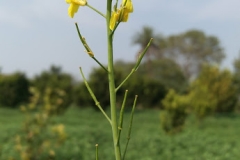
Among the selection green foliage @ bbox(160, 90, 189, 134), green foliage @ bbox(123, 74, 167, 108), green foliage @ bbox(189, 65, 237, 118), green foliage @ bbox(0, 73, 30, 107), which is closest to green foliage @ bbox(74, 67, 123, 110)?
green foliage @ bbox(123, 74, 167, 108)

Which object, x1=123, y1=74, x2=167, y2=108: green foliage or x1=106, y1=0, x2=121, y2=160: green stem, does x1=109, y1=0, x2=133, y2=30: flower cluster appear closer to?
x1=106, y1=0, x2=121, y2=160: green stem

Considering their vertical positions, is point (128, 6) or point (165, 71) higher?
point (165, 71)

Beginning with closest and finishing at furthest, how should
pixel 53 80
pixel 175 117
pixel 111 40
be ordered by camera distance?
1. pixel 111 40
2. pixel 175 117
3. pixel 53 80

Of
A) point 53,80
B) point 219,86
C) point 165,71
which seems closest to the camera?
point 219,86

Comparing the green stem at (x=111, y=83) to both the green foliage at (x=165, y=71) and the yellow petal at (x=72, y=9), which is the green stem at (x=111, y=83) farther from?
the green foliage at (x=165, y=71)

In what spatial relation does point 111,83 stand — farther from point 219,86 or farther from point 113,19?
point 219,86

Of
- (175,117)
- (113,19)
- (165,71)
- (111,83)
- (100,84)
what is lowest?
(175,117)

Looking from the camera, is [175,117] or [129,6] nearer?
[129,6]

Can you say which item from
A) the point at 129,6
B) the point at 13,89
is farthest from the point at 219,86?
the point at 129,6
